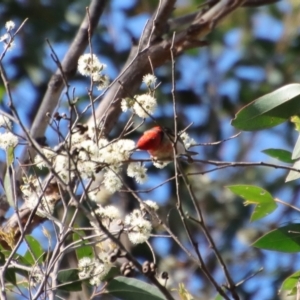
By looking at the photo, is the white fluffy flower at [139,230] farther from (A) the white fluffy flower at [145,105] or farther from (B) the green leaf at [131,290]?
(B) the green leaf at [131,290]

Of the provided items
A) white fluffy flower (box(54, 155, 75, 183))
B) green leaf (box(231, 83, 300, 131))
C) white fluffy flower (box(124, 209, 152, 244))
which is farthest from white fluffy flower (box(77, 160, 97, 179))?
green leaf (box(231, 83, 300, 131))

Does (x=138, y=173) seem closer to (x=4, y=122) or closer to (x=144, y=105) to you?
(x=144, y=105)

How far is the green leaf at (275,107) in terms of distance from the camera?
74.4 inches

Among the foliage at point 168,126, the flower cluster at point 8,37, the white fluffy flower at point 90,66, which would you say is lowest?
Result: the foliage at point 168,126

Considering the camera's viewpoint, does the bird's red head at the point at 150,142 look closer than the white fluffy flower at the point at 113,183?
No

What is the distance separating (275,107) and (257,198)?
0.24m

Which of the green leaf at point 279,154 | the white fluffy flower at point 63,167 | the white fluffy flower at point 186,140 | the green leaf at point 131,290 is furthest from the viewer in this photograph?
the green leaf at point 279,154

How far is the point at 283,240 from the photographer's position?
1.89 m

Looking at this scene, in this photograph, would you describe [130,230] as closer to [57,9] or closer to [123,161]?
[123,161]

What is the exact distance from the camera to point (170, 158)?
1.80m

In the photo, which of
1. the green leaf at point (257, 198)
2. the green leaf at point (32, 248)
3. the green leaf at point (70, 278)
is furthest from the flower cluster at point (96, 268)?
the green leaf at point (257, 198)

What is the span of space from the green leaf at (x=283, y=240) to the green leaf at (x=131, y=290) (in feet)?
0.98

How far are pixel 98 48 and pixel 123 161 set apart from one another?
3.66m

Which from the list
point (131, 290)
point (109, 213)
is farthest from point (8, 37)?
point (131, 290)
